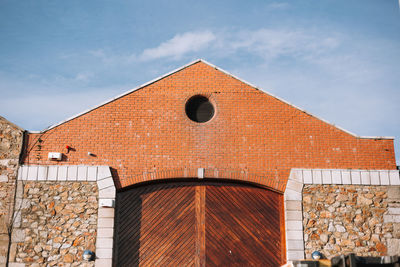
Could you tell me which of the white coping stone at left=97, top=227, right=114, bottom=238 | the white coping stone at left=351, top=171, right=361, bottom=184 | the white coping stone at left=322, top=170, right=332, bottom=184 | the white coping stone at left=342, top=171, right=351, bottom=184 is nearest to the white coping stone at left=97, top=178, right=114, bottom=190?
the white coping stone at left=97, top=227, right=114, bottom=238

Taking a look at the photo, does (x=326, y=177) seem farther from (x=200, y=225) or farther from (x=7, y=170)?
(x=7, y=170)

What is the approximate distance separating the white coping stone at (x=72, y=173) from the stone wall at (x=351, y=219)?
5894 millimetres

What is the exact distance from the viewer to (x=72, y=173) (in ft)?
40.1

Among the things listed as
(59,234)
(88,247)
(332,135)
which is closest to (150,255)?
(88,247)

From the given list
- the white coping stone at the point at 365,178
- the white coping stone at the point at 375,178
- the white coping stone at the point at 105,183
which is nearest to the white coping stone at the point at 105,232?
the white coping stone at the point at 105,183

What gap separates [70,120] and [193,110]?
3287mm

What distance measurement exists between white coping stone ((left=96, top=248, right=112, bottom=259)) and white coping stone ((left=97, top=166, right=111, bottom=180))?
178cm

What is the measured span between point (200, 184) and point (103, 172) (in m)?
2.52

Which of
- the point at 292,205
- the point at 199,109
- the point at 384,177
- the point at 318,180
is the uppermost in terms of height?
the point at 199,109

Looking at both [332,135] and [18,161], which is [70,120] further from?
[332,135]

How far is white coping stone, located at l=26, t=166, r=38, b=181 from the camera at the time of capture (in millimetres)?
12141

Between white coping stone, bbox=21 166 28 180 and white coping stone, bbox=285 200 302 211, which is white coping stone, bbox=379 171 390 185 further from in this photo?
white coping stone, bbox=21 166 28 180

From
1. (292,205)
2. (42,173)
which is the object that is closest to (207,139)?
(292,205)

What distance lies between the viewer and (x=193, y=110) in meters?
13.1
